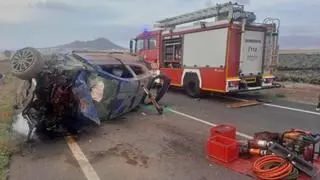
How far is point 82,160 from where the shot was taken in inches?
227

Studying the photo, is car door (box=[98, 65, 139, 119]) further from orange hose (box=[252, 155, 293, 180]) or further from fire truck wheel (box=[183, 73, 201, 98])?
fire truck wheel (box=[183, 73, 201, 98])

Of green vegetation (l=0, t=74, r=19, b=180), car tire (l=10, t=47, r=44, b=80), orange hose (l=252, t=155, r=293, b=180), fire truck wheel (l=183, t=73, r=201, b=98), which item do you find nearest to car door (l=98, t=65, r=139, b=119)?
car tire (l=10, t=47, r=44, b=80)

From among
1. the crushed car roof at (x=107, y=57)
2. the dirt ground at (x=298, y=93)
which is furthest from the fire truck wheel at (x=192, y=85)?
the crushed car roof at (x=107, y=57)

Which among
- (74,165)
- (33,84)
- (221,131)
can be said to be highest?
(33,84)

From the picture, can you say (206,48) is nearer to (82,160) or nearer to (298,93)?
(298,93)

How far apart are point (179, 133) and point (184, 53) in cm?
640

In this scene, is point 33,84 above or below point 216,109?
above

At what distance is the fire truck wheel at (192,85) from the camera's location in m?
12.9

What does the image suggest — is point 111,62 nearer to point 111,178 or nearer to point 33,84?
point 33,84

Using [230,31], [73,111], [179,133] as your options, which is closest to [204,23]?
[230,31]

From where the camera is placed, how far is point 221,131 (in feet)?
19.0

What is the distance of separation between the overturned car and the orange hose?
11.5 ft

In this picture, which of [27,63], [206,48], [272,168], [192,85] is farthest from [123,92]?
[192,85]

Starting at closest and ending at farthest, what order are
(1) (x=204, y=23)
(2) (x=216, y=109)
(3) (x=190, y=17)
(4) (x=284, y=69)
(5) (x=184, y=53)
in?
(2) (x=216, y=109)
(1) (x=204, y=23)
(5) (x=184, y=53)
(3) (x=190, y=17)
(4) (x=284, y=69)
